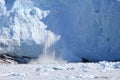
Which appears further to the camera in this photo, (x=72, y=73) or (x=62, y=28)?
(x=62, y=28)

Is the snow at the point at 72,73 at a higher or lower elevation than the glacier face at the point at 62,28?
lower

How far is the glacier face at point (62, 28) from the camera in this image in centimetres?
1414

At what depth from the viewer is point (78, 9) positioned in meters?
14.7

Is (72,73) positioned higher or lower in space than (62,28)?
lower

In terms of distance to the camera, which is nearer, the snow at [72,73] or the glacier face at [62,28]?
the snow at [72,73]

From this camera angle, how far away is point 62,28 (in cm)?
1473

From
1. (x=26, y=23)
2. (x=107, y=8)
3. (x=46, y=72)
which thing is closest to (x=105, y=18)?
(x=107, y=8)

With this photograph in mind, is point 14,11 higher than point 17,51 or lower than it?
higher

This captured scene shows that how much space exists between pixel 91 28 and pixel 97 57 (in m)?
1.02

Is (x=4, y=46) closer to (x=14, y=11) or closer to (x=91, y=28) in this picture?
(x=14, y=11)

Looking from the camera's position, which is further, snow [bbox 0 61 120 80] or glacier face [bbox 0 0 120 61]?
glacier face [bbox 0 0 120 61]

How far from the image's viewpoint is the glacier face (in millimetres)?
14141

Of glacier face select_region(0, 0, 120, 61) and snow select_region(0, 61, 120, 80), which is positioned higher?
glacier face select_region(0, 0, 120, 61)

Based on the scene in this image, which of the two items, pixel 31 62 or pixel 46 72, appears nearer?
pixel 46 72
